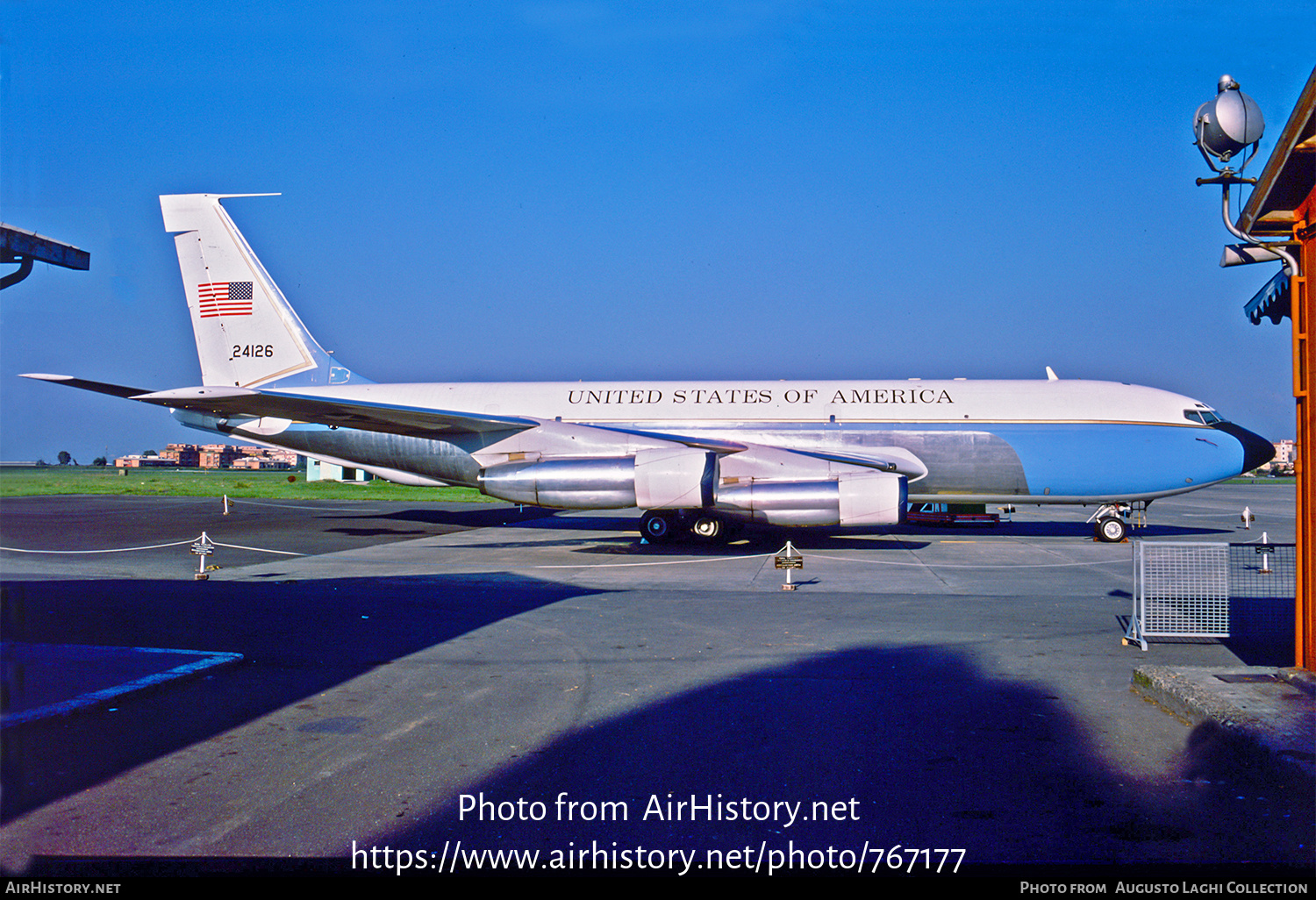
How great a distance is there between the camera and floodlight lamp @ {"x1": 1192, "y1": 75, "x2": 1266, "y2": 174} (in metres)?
6.98

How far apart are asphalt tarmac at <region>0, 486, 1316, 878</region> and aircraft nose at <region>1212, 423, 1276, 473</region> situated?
28.6 ft

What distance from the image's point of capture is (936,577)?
13836 mm

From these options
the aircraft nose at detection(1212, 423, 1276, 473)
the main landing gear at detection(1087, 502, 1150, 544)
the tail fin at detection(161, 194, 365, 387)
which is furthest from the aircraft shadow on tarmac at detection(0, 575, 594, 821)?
the aircraft nose at detection(1212, 423, 1276, 473)

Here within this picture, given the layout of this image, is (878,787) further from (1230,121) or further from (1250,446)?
(1250,446)

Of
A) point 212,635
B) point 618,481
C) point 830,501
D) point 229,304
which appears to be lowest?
point 212,635

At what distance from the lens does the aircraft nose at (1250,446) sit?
18.0m

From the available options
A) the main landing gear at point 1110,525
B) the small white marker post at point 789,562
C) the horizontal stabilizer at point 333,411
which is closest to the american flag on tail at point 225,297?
the horizontal stabilizer at point 333,411

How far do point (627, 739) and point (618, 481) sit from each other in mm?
10728

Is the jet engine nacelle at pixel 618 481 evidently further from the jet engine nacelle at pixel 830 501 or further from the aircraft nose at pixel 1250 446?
the aircraft nose at pixel 1250 446

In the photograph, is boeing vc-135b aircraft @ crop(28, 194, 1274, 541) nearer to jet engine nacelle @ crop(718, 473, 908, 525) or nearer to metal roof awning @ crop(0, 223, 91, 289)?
jet engine nacelle @ crop(718, 473, 908, 525)

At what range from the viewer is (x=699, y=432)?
64.2 ft

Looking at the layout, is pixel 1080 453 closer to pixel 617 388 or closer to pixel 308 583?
pixel 617 388

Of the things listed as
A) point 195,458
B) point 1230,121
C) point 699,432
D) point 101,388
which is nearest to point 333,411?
point 101,388

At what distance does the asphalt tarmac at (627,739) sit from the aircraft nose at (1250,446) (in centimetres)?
872
